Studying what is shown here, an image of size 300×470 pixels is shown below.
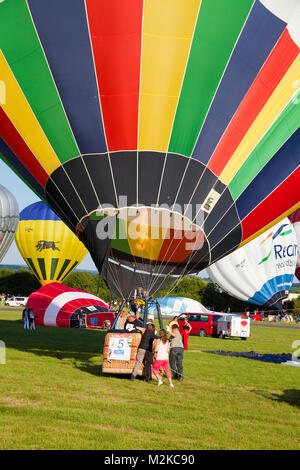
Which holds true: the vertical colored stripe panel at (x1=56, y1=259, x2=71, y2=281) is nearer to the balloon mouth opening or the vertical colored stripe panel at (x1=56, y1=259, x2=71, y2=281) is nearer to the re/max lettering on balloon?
the re/max lettering on balloon

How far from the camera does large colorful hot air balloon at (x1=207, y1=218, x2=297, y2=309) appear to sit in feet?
117

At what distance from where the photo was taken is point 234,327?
86.4 feet

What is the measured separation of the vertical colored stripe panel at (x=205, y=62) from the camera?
9727 millimetres

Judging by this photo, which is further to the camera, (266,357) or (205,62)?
(266,357)

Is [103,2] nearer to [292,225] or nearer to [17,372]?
[17,372]

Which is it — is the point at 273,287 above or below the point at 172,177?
below

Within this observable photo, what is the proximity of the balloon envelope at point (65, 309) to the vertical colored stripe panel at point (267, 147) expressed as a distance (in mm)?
16639

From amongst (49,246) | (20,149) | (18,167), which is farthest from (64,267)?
(20,149)

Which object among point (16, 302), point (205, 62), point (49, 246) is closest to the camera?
point (205, 62)

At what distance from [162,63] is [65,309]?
60.7ft

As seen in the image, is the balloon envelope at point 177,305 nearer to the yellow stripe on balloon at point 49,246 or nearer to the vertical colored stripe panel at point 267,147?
the yellow stripe on balloon at point 49,246

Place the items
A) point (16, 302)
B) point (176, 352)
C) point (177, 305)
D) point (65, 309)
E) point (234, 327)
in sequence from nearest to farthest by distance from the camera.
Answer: point (176, 352), point (234, 327), point (65, 309), point (177, 305), point (16, 302)

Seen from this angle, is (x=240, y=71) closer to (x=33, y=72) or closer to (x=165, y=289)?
(x=33, y=72)

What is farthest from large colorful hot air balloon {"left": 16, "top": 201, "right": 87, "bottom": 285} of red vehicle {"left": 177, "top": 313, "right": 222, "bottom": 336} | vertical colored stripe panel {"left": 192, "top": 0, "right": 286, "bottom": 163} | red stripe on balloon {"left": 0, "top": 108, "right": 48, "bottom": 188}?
vertical colored stripe panel {"left": 192, "top": 0, "right": 286, "bottom": 163}
